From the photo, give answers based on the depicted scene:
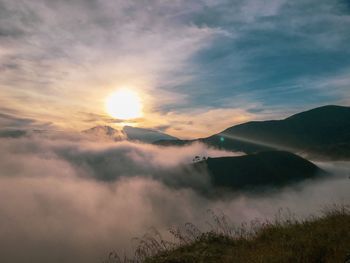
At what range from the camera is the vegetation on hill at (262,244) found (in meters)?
8.38

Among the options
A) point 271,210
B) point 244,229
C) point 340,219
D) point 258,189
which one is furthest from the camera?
point 258,189

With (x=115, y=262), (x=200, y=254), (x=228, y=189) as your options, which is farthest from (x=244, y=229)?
(x=228, y=189)

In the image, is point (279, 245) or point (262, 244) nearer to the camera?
point (279, 245)

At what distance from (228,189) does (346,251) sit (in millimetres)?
195100

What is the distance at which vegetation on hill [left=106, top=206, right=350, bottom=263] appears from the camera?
8383 mm

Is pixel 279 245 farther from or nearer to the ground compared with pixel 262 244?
farther from the ground

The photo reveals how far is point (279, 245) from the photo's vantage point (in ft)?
31.7

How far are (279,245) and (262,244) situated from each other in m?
0.83

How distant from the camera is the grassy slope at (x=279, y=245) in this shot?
8.30 m

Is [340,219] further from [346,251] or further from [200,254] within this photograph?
[200,254]

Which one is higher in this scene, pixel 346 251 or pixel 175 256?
pixel 346 251

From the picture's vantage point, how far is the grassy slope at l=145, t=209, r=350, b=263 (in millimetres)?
8305

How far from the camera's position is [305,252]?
8438 mm

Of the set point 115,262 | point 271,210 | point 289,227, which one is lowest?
point 271,210
